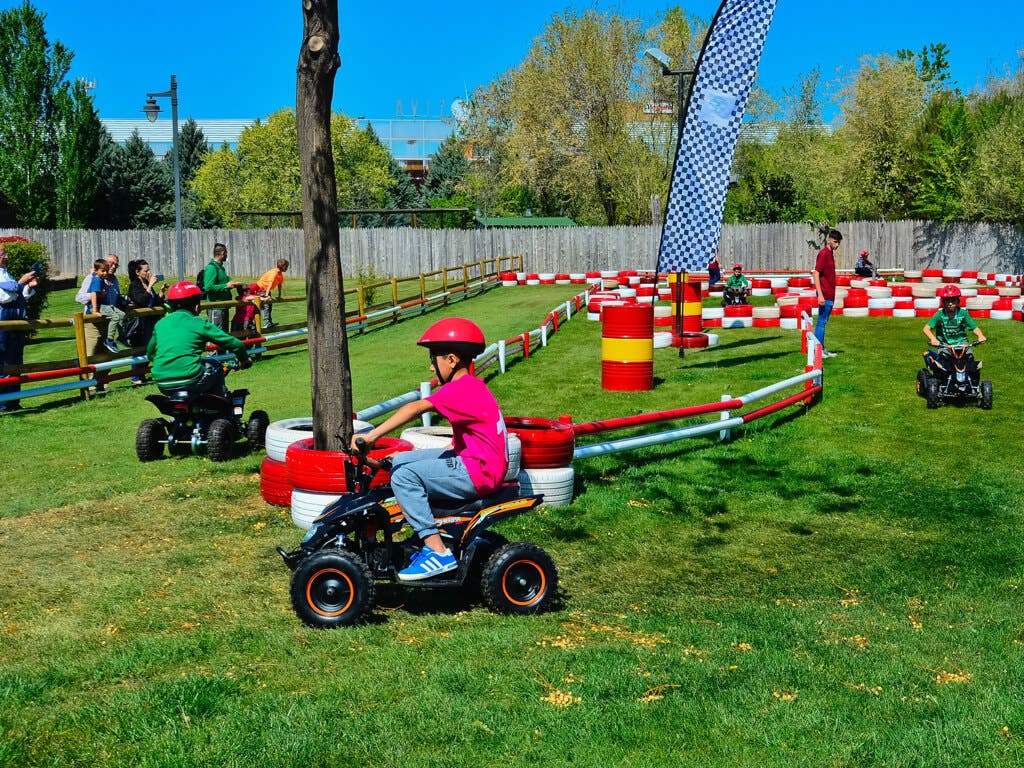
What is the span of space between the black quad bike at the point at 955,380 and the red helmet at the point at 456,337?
883 cm

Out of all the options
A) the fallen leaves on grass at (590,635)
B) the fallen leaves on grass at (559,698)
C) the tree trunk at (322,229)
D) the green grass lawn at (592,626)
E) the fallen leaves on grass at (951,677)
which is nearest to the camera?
the green grass lawn at (592,626)

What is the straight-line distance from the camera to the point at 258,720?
439 cm

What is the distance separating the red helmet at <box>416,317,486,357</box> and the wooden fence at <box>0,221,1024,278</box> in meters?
41.0

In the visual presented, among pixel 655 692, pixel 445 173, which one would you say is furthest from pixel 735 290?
pixel 445 173

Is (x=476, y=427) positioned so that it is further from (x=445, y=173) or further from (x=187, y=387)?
(x=445, y=173)

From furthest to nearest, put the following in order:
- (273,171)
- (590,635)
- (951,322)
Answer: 1. (273,171)
2. (951,322)
3. (590,635)

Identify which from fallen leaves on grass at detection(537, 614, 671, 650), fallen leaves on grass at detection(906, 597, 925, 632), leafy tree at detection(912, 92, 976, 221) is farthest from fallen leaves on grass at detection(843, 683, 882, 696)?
leafy tree at detection(912, 92, 976, 221)

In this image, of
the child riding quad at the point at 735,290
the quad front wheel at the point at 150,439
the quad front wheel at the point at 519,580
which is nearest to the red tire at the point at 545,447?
the quad front wheel at the point at 519,580

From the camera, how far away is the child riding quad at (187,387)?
10.2 metres

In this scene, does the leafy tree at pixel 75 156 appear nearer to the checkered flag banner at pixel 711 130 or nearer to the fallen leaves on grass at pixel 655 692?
the checkered flag banner at pixel 711 130

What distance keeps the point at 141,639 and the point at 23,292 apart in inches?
456

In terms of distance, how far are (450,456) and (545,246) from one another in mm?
42036

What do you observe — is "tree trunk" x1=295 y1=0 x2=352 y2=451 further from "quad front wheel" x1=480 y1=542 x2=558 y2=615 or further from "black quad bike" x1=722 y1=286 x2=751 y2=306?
"black quad bike" x1=722 y1=286 x2=751 y2=306

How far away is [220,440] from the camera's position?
10.1 metres
